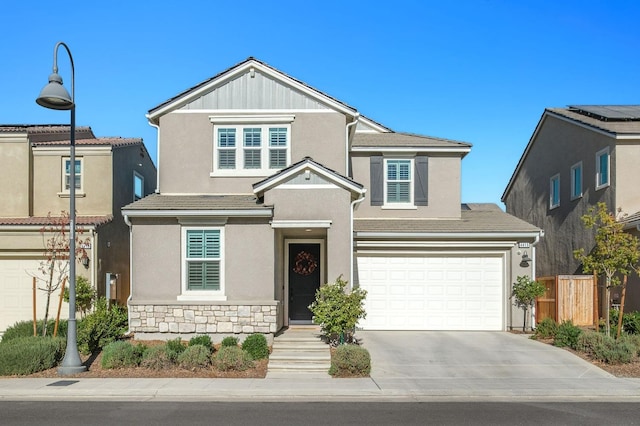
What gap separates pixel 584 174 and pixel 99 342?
16617mm

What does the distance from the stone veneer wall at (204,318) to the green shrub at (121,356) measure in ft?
5.85

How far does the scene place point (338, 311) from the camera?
14023 mm

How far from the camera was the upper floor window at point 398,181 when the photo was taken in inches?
771

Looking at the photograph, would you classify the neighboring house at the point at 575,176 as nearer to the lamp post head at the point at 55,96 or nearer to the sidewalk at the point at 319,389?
the sidewalk at the point at 319,389

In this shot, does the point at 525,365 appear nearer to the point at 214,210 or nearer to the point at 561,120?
the point at 214,210

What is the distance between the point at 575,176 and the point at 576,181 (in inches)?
9.0

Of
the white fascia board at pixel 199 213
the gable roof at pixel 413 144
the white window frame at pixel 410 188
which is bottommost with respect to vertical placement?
the white fascia board at pixel 199 213

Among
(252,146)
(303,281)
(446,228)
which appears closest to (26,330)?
(303,281)

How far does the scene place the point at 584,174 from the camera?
67.4 ft

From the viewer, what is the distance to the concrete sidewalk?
11055mm

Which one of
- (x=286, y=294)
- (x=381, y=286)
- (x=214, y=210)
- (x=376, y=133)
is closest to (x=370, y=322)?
(x=381, y=286)

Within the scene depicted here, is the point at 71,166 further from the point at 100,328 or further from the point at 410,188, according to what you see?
the point at 410,188

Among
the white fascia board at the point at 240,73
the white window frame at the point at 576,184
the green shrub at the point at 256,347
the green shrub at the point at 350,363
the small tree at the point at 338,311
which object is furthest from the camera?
the white window frame at the point at 576,184

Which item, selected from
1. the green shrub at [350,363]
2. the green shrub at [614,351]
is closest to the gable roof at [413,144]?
the green shrub at [614,351]
